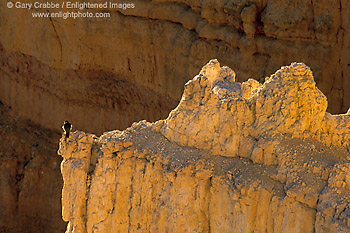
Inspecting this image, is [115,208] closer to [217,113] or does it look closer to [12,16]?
[217,113]

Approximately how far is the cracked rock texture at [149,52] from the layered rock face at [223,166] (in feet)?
22.6

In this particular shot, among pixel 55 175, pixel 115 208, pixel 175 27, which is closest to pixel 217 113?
pixel 115 208

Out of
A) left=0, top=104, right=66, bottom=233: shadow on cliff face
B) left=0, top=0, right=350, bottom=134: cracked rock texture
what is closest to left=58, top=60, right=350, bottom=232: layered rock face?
left=0, top=0, right=350, bottom=134: cracked rock texture

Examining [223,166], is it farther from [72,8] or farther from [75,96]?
[75,96]

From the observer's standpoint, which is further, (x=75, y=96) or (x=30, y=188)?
(x=75, y=96)

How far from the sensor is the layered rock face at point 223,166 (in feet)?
34.3

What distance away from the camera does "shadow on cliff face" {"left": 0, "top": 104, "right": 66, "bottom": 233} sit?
2328 centimetres

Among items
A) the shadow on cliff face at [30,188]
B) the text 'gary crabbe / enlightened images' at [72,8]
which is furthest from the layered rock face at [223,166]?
the shadow on cliff face at [30,188]

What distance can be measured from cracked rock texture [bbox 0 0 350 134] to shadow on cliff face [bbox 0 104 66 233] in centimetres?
109

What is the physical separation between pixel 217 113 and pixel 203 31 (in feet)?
28.7

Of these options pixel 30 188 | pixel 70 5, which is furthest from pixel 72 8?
pixel 30 188

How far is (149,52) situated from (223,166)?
35.2ft

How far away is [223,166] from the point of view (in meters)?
11.3

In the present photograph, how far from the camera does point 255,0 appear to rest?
62.6 feet
